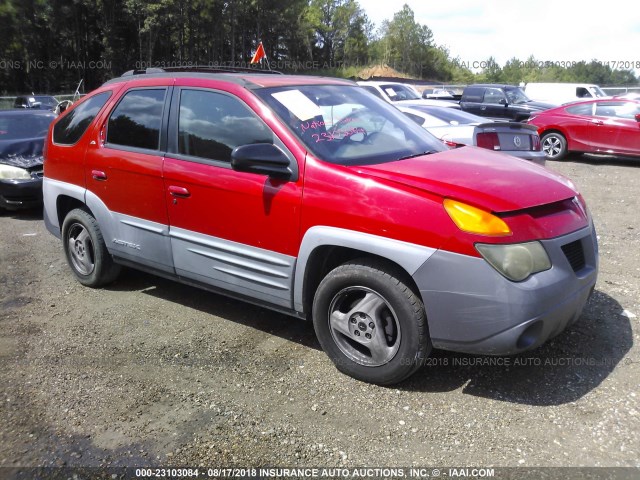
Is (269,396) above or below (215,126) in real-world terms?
below

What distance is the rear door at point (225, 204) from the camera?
362cm

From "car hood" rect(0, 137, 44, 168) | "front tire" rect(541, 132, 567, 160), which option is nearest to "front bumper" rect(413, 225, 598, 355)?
"car hood" rect(0, 137, 44, 168)

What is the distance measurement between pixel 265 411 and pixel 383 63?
83370 mm

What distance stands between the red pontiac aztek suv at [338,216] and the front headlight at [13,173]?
360 centimetres

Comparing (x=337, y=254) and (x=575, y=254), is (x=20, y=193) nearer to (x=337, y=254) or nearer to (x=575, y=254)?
(x=337, y=254)

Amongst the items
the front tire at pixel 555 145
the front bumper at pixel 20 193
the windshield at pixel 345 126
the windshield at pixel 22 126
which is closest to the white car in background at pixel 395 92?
the front tire at pixel 555 145

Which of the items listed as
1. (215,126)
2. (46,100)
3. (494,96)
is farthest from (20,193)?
(46,100)

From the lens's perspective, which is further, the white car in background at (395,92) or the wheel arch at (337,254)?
the white car in background at (395,92)

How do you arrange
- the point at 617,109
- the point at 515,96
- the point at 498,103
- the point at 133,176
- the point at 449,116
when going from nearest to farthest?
the point at 133,176, the point at 449,116, the point at 617,109, the point at 498,103, the point at 515,96

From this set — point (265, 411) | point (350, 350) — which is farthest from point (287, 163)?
point (265, 411)

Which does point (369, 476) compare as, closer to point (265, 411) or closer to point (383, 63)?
point (265, 411)

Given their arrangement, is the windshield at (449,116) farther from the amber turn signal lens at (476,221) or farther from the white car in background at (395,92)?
the amber turn signal lens at (476,221)

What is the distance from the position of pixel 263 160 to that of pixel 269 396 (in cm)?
142

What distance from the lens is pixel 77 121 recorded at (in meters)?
5.04
